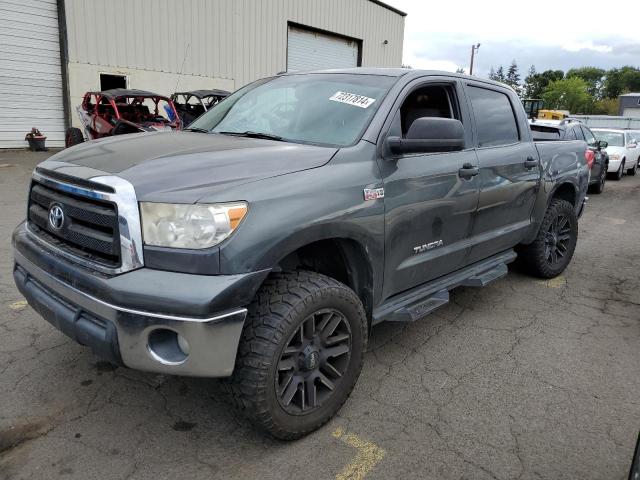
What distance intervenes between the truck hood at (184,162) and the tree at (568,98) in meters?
108

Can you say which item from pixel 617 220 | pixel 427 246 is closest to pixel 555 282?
pixel 427 246

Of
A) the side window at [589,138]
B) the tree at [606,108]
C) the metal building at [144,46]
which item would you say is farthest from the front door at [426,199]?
the tree at [606,108]

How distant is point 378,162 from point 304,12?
19040mm

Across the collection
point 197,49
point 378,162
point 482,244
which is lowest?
point 482,244

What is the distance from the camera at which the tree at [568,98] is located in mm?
99188

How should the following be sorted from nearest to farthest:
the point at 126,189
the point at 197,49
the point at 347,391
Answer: the point at 126,189 → the point at 347,391 → the point at 197,49

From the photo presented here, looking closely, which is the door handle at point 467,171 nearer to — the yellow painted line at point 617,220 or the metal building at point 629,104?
the yellow painted line at point 617,220

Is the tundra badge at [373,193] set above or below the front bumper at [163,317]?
above

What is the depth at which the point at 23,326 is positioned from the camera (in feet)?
12.2

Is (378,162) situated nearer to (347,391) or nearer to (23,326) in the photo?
(347,391)

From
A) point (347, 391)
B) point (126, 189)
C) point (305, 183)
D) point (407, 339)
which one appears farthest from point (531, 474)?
point (126, 189)

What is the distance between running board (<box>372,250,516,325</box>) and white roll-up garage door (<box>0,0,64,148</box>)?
1448cm

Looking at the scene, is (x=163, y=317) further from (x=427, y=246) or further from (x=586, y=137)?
(x=586, y=137)

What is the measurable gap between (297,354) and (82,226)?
47.6 inches
